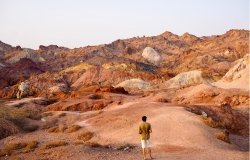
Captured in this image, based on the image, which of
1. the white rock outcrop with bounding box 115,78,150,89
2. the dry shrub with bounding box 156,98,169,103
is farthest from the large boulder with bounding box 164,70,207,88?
the dry shrub with bounding box 156,98,169,103

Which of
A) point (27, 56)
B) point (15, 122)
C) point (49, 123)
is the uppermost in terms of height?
point (27, 56)

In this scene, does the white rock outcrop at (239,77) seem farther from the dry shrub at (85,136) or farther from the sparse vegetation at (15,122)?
the dry shrub at (85,136)

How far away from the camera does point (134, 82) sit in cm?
6044

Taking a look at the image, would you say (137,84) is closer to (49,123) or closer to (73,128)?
(49,123)

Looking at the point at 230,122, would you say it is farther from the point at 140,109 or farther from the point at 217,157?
the point at 217,157

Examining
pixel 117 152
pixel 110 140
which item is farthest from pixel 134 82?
pixel 117 152

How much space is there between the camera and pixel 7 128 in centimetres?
2859

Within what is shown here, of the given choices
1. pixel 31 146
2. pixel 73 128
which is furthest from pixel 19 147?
pixel 73 128

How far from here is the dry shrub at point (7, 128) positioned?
2789 cm

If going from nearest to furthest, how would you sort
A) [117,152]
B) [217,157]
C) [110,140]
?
1. [217,157]
2. [117,152]
3. [110,140]

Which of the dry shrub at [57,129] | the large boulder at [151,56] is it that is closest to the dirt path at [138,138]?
the dry shrub at [57,129]

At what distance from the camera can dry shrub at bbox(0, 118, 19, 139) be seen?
27.9 m

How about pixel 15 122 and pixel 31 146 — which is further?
pixel 15 122

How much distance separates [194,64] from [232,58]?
31.6 feet
